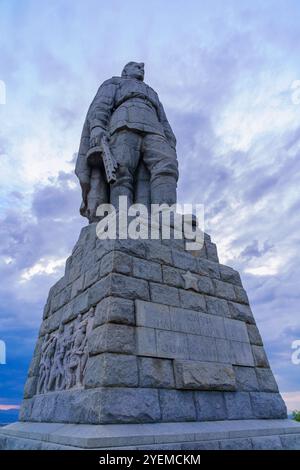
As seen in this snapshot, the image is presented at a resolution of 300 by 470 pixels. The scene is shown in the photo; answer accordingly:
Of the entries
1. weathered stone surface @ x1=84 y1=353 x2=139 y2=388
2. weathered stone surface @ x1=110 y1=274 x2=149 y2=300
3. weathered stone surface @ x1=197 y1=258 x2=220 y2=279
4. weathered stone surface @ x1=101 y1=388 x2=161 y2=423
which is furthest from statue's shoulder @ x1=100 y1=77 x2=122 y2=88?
weathered stone surface @ x1=101 y1=388 x2=161 y2=423

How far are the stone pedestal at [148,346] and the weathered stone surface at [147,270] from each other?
0.05 feet

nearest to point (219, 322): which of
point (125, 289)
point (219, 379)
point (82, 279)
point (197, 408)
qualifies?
point (219, 379)

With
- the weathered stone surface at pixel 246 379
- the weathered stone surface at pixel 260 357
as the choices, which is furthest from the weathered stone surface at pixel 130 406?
the weathered stone surface at pixel 260 357

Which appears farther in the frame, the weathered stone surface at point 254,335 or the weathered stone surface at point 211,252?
the weathered stone surface at point 211,252

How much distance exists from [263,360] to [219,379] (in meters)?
1.21

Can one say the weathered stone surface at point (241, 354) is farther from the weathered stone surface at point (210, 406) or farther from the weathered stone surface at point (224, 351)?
the weathered stone surface at point (210, 406)

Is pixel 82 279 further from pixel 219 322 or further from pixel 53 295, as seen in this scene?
pixel 219 322

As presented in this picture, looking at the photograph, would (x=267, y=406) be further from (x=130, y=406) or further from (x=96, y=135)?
(x=96, y=135)

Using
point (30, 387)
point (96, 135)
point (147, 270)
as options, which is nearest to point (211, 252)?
point (147, 270)

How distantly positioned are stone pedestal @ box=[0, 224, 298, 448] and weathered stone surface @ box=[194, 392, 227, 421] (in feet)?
0.04

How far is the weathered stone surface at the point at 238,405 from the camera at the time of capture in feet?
13.1

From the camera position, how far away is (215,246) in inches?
230

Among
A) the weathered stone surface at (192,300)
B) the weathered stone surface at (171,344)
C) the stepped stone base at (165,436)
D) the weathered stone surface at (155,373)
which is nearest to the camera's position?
the stepped stone base at (165,436)

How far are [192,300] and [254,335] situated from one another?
1329mm
